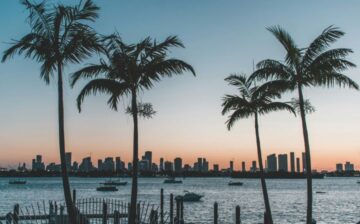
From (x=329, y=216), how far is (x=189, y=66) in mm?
62609

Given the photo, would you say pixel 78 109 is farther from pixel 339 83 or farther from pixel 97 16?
pixel 339 83

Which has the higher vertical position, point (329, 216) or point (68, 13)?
point (68, 13)

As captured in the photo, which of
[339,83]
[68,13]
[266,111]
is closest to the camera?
[68,13]

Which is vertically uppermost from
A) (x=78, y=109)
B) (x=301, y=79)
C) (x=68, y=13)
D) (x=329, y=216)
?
(x=68, y=13)

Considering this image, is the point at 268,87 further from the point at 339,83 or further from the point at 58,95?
the point at 58,95

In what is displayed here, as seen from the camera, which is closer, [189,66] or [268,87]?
[189,66]

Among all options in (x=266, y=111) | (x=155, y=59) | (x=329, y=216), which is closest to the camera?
(x=155, y=59)

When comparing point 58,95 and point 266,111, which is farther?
point 266,111

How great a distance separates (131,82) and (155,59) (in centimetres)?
123

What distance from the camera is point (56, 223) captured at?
69.1 feet

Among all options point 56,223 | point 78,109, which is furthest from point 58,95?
point 56,223

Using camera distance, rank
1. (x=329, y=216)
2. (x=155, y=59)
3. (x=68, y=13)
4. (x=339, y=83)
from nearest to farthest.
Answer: (x=68, y=13), (x=155, y=59), (x=339, y=83), (x=329, y=216)

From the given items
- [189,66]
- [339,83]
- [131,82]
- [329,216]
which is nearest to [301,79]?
[339,83]

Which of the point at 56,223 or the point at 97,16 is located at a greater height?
the point at 97,16
